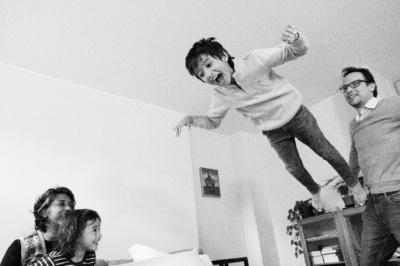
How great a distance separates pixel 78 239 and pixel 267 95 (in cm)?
131

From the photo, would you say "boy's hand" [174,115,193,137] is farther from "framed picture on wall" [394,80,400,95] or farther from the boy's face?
"framed picture on wall" [394,80,400,95]

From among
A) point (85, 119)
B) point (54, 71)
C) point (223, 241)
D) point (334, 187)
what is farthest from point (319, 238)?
point (54, 71)

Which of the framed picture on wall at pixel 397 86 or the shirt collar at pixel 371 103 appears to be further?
the framed picture on wall at pixel 397 86

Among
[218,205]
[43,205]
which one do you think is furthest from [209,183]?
[43,205]

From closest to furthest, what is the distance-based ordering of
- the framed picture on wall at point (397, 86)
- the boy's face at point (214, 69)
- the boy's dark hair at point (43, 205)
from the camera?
the boy's face at point (214, 69)
the boy's dark hair at point (43, 205)
the framed picture on wall at point (397, 86)

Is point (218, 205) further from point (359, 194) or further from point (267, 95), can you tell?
point (267, 95)

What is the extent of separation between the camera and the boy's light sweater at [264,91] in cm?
150

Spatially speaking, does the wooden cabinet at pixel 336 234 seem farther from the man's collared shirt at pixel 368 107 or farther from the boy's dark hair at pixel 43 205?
the boy's dark hair at pixel 43 205

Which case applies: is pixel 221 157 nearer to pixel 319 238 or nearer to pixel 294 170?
pixel 319 238

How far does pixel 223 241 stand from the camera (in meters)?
4.00

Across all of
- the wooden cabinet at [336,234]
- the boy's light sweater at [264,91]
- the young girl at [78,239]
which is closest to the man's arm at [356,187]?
the boy's light sweater at [264,91]

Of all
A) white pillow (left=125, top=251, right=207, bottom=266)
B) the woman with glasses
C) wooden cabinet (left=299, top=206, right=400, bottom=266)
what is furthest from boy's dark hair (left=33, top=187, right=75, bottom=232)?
wooden cabinet (left=299, top=206, right=400, bottom=266)

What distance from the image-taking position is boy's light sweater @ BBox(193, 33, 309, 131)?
4.91 ft

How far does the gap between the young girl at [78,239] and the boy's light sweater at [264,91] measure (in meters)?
1.06
